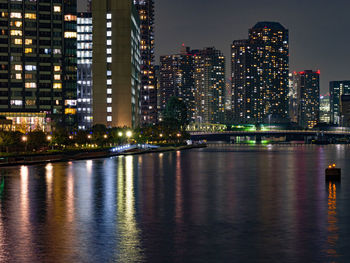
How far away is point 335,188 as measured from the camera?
4812 cm

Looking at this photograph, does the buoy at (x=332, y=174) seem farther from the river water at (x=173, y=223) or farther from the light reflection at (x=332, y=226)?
the light reflection at (x=332, y=226)

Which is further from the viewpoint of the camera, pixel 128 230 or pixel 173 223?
pixel 173 223

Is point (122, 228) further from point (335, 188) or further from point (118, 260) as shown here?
point (335, 188)

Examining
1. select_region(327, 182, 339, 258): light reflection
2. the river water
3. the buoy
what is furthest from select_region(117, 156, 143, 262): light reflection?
the buoy

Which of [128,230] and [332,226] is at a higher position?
[128,230]

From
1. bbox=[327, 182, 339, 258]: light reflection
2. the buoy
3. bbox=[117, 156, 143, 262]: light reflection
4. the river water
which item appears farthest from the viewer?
the buoy

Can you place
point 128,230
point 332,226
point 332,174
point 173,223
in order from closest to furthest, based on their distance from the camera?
1. point 128,230
2. point 332,226
3. point 173,223
4. point 332,174

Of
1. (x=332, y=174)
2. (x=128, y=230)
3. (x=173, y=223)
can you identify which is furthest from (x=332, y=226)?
(x=332, y=174)

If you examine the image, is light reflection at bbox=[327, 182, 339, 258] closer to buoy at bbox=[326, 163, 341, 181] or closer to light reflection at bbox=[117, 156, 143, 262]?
light reflection at bbox=[117, 156, 143, 262]

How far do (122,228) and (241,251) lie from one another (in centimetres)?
680

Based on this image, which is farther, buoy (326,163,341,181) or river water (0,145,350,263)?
buoy (326,163,341,181)

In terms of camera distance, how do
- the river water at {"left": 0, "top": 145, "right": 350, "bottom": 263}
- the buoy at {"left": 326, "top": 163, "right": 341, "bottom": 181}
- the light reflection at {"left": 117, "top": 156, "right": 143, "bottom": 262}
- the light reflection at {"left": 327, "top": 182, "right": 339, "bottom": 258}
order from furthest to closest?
the buoy at {"left": 326, "top": 163, "right": 341, "bottom": 181}, the light reflection at {"left": 327, "top": 182, "right": 339, "bottom": 258}, the river water at {"left": 0, "top": 145, "right": 350, "bottom": 263}, the light reflection at {"left": 117, "top": 156, "right": 143, "bottom": 262}

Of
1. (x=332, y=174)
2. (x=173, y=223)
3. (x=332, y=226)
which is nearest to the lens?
(x=332, y=226)

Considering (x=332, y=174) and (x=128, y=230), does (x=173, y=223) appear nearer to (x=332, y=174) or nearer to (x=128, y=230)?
(x=128, y=230)
